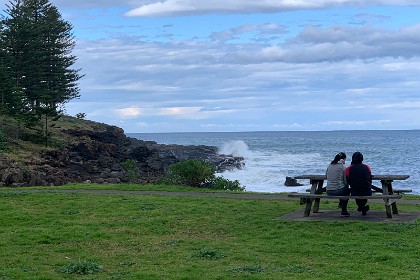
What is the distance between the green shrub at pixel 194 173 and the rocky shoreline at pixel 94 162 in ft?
21.3

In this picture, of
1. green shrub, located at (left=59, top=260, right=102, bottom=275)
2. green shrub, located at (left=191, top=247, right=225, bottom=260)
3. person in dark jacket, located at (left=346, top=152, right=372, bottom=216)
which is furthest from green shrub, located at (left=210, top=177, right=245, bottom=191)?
green shrub, located at (left=59, top=260, right=102, bottom=275)

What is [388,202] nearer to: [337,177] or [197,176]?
[337,177]

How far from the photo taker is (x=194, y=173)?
22438 millimetres

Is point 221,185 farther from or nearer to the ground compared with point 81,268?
farther from the ground

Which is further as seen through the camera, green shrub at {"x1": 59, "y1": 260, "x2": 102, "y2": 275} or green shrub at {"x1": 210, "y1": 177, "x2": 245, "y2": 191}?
green shrub at {"x1": 210, "y1": 177, "x2": 245, "y2": 191}

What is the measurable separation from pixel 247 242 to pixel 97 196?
7.72m

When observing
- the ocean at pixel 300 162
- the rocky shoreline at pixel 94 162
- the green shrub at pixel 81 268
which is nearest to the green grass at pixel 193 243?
the green shrub at pixel 81 268

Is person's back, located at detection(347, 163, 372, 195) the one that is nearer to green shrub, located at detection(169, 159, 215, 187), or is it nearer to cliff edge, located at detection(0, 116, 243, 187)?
green shrub, located at detection(169, 159, 215, 187)

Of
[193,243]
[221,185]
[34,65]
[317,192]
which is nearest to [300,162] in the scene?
[34,65]

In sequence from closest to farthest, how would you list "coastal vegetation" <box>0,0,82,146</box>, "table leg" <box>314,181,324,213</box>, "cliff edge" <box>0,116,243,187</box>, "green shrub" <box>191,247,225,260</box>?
"green shrub" <box>191,247,225,260</box>
"table leg" <box>314,181,324,213</box>
"cliff edge" <box>0,116,243,187</box>
"coastal vegetation" <box>0,0,82,146</box>

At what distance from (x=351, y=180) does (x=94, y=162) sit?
102ft

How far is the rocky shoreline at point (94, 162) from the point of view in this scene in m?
29.0

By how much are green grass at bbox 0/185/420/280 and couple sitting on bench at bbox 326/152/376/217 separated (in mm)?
1008

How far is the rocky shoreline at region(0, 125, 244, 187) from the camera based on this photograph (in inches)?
1141
